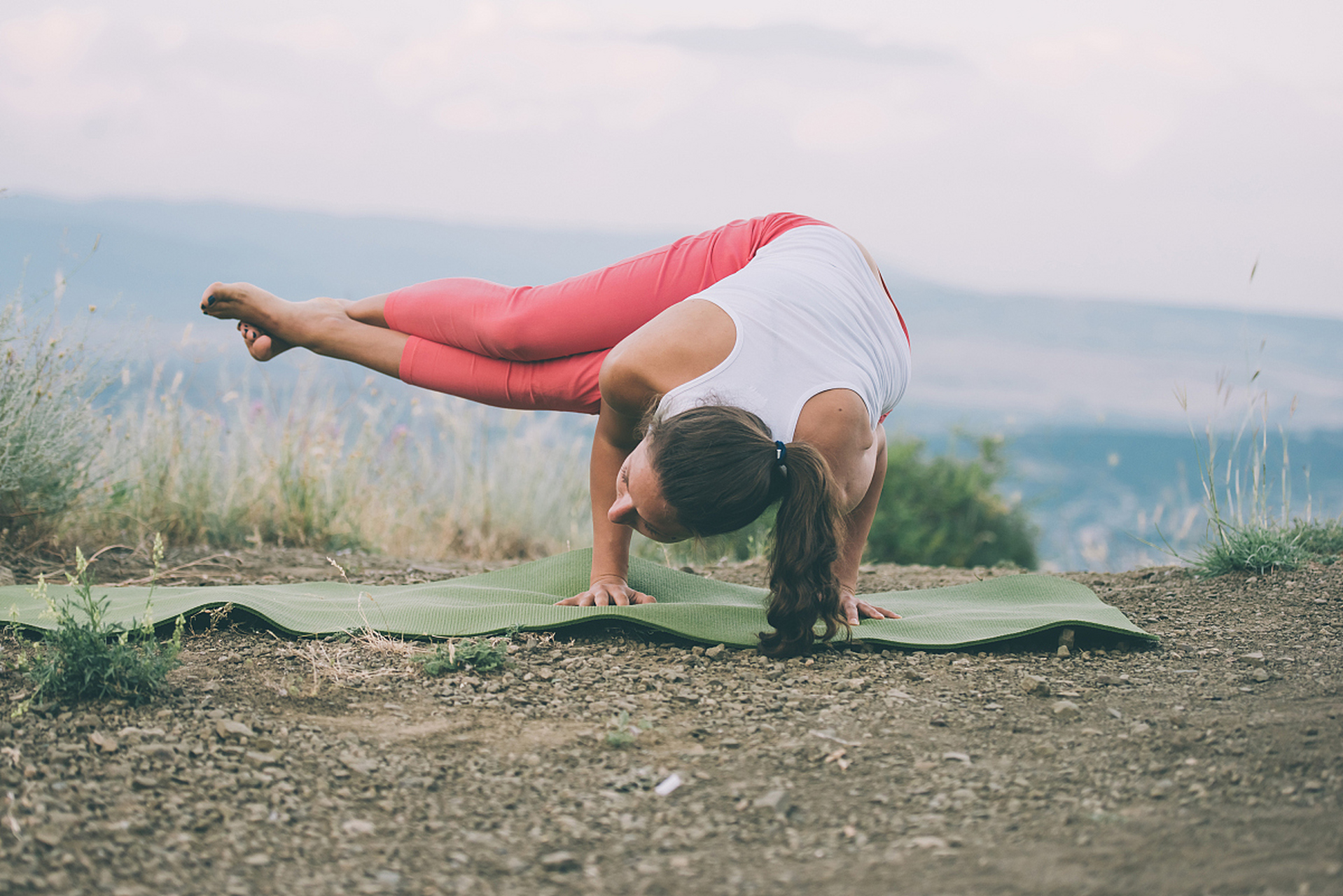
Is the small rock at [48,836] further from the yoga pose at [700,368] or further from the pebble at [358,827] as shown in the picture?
the yoga pose at [700,368]

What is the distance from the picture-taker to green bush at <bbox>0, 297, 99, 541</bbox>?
3.92 m

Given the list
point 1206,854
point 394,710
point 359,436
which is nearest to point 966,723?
point 1206,854

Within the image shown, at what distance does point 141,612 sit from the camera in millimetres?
2770

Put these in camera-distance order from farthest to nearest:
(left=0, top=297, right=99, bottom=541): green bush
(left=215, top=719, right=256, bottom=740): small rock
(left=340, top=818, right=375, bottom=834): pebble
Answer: (left=0, top=297, right=99, bottom=541): green bush < (left=215, top=719, right=256, bottom=740): small rock < (left=340, top=818, right=375, bottom=834): pebble

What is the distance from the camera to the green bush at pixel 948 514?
29.7 ft

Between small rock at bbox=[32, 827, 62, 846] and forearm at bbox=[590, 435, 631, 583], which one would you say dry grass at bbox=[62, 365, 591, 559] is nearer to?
forearm at bbox=[590, 435, 631, 583]

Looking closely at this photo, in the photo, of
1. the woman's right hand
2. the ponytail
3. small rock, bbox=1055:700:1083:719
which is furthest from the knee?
small rock, bbox=1055:700:1083:719

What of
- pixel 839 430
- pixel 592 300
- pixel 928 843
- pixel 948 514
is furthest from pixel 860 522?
pixel 948 514

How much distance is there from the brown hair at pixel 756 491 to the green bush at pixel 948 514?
6.80 meters

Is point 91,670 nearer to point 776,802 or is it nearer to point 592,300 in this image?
point 776,802

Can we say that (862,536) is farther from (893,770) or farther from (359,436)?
(359,436)

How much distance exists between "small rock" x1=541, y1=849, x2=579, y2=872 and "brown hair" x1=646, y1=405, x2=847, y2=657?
85cm

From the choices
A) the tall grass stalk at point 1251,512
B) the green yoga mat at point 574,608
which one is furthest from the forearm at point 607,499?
the tall grass stalk at point 1251,512

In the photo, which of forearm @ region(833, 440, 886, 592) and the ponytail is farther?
forearm @ region(833, 440, 886, 592)
